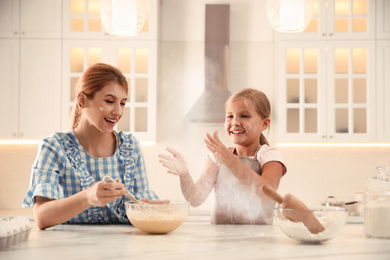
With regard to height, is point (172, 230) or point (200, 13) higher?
point (200, 13)

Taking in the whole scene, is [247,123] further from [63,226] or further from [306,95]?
[306,95]

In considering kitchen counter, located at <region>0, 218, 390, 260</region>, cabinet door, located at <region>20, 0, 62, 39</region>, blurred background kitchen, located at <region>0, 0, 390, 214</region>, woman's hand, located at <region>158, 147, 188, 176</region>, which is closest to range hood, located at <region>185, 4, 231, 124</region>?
blurred background kitchen, located at <region>0, 0, 390, 214</region>

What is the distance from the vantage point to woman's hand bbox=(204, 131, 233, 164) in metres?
1.67

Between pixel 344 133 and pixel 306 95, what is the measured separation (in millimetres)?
368

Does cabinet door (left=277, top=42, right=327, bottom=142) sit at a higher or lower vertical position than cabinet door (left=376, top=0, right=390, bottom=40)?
lower

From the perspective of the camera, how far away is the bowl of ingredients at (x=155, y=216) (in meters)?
1.28

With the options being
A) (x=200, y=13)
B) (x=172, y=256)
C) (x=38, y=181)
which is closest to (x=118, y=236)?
(x=172, y=256)

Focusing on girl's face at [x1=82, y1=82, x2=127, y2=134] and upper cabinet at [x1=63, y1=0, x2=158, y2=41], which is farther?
upper cabinet at [x1=63, y1=0, x2=158, y2=41]

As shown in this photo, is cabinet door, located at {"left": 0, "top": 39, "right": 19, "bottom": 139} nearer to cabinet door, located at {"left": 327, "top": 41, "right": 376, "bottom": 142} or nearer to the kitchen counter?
cabinet door, located at {"left": 327, "top": 41, "right": 376, "bottom": 142}

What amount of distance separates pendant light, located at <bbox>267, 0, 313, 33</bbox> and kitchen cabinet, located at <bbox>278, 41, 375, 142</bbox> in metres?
1.49

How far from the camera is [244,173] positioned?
1772 millimetres

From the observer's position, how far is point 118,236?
1261mm

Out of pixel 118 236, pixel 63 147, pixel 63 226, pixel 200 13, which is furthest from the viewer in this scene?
pixel 200 13

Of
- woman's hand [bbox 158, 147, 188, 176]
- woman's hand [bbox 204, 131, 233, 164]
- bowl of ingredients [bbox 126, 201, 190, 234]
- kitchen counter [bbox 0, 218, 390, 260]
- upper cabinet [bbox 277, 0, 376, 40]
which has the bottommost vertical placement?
kitchen counter [bbox 0, 218, 390, 260]
